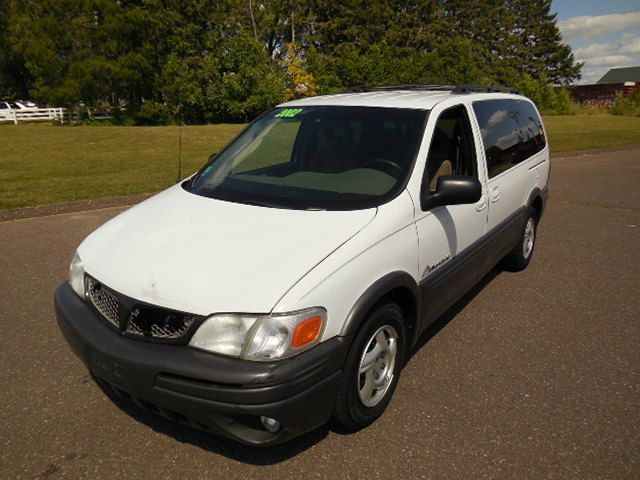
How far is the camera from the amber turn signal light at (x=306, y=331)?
218 cm

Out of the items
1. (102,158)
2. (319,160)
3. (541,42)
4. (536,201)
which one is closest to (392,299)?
(319,160)

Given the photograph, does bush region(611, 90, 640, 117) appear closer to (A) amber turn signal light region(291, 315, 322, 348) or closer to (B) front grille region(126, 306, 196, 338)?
(A) amber turn signal light region(291, 315, 322, 348)

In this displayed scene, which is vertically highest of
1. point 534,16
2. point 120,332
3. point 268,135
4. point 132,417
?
point 534,16

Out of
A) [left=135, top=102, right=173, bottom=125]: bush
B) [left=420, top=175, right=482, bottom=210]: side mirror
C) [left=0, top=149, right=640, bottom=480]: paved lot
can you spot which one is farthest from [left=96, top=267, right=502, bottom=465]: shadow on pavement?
[left=135, top=102, right=173, bottom=125]: bush

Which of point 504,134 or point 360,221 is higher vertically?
point 504,134

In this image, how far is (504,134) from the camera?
4.30 metres

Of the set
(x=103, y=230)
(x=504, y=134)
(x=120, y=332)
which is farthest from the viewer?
(x=504, y=134)

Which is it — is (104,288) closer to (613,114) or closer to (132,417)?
(132,417)

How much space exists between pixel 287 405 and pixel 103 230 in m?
1.64

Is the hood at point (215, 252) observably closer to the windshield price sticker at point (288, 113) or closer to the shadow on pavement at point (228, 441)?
the shadow on pavement at point (228, 441)

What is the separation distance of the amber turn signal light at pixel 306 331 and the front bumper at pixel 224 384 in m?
0.05

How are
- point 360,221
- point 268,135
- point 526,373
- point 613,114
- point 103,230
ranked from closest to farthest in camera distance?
point 360,221 → point 103,230 → point 526,373 → point 268,135 → point 613,114

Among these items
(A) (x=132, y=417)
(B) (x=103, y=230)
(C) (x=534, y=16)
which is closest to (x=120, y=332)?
(A) (x=132, y=417)

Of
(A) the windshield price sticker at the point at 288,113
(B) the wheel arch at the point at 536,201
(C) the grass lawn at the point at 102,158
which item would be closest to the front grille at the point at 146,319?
(A) the windshield price sticker at the point at 288,113
